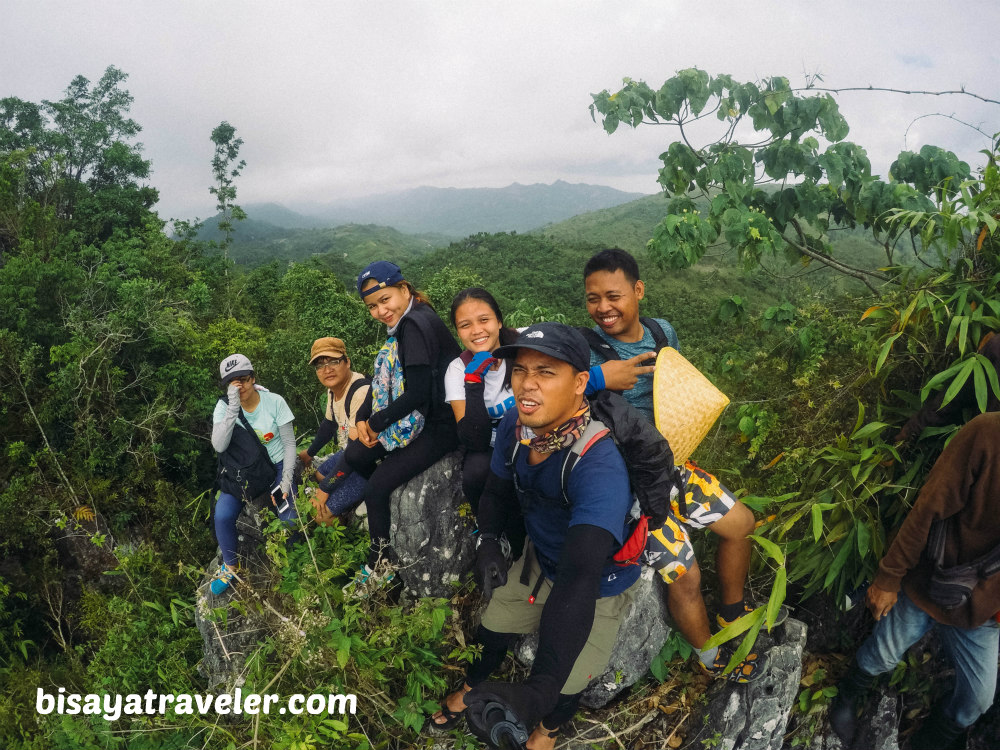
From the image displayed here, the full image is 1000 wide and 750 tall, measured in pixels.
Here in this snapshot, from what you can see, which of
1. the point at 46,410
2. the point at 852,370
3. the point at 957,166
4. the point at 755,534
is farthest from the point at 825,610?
the point at 46,410

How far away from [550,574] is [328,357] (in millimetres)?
2506

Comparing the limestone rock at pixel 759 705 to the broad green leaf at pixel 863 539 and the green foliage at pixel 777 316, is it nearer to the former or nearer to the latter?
the broad green leaf at pixel 863 539

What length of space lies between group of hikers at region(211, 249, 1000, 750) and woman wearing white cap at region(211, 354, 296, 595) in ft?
1.92

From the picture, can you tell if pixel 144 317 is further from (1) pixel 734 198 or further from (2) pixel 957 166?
(2) pixel 957 166

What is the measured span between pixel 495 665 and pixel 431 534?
2.98 feet

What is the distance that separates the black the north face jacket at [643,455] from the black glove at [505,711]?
816 millimetres

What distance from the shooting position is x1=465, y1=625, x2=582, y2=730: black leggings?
239 cm

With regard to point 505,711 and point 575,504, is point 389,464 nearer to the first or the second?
point 575,504

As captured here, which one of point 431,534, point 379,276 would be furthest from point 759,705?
point 379,276

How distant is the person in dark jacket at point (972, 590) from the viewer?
2.27 meters

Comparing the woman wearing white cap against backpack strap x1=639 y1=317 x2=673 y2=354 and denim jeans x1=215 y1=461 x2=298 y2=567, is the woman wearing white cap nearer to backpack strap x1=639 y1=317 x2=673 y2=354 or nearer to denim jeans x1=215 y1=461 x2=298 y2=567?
Result: denim jeans x1=215 y1=461 x2=298 y2=567

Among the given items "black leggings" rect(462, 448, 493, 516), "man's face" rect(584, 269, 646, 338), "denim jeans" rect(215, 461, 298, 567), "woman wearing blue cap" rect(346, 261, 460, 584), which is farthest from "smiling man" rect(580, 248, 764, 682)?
"denim jeans" rect(215, 461, 298, 567)

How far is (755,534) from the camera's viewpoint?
2738mm

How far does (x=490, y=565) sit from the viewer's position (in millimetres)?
2326
